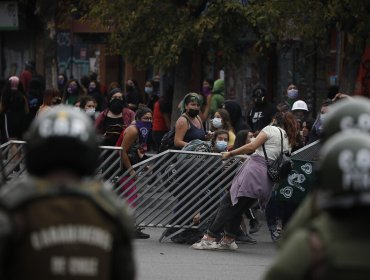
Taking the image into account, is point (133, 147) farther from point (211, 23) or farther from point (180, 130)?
point (211, 23)

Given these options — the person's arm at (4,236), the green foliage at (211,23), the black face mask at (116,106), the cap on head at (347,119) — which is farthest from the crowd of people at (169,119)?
the person's arm at (4,236)

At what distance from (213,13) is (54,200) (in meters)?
15.6

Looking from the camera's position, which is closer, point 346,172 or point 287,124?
point 346,172

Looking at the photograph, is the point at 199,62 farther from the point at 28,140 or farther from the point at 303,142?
the point at 28,140

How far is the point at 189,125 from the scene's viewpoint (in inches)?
551

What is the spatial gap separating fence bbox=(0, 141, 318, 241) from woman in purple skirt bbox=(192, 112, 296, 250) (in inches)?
12.5

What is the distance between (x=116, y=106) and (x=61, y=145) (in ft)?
35.9

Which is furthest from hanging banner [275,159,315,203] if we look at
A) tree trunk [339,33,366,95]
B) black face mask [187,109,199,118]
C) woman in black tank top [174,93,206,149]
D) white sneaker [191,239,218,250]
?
tree trunk [339,33,366,95]

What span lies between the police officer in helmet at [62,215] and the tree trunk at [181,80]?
1702 cm

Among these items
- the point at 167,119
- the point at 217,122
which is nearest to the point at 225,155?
the point at 217,122

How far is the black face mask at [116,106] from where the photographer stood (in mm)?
15055

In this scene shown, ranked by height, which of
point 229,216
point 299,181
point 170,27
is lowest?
point 229,216

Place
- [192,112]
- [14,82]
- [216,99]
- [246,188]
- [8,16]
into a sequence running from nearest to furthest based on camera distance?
[246,188] < [192,112] < [14,82] < [216,99] < [8,16]

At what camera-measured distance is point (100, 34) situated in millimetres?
35250
